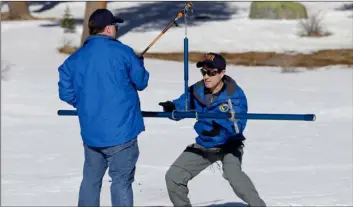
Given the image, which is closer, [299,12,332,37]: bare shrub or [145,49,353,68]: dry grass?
[145,49,353,68]: dry grass

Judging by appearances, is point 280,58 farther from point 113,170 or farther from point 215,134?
point 113,170

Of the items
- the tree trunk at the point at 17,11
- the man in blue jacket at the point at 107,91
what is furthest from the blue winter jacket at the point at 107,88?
the tree trunk at the point at 17,11

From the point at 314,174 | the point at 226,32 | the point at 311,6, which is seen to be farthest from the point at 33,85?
the point at 311,6

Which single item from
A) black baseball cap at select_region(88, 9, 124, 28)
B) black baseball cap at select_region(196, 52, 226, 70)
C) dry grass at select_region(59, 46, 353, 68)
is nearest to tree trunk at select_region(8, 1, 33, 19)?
dry grass at select_region(59, 46, 353, 68)

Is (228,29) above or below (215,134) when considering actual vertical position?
below

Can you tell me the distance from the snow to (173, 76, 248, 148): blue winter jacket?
1.73 m

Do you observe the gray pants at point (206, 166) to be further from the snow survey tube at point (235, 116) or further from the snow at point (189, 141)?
the snow at point (189, 141)

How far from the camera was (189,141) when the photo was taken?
1225 cm

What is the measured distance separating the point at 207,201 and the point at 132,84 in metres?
2.49

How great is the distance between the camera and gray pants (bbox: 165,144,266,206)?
21.5 ft

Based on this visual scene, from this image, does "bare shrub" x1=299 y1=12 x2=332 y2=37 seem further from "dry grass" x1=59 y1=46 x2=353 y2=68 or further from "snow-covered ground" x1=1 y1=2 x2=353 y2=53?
"dry grass" x1=59 y1=46 x2=353 y2=68

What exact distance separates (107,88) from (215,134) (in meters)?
0.90

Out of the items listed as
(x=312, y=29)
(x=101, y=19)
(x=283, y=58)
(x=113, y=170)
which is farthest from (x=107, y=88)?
(x=312, y=29)

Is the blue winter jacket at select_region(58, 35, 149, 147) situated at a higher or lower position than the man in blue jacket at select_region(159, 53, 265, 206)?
higher
